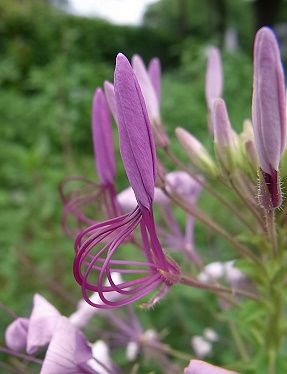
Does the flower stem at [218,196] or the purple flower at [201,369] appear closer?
the purple flower at [201,369]

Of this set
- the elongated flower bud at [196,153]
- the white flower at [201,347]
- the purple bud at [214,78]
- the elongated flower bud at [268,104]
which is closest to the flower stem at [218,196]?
the elongated flower bud at [196,153]

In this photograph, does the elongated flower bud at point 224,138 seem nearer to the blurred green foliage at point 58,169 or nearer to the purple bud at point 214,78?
the purple bud at point 214,78

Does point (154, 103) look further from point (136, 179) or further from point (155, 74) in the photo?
point (136, 179)

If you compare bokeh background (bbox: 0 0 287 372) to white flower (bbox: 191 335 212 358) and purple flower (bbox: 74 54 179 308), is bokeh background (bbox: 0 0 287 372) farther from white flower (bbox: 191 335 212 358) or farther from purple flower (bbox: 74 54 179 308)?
purple flower (bbox: 74 54 179 308)

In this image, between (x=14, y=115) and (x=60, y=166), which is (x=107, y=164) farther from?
(x=14, y=115)

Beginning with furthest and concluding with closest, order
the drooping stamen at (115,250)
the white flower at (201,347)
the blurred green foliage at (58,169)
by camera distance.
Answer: the blurred green foliage at (58,169) < the white flower at (201,347) < the drooping stamen at (115,250)

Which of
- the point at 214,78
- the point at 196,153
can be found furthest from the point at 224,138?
the point at 214,78

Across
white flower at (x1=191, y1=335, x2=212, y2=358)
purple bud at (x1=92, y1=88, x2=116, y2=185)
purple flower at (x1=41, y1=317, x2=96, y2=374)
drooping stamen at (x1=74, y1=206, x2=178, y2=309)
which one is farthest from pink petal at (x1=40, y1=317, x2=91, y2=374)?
white flower at (x1=191, y1=335, x2=212, y2=358)

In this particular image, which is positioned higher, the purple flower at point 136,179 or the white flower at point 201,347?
the purple flower at point 136,179
